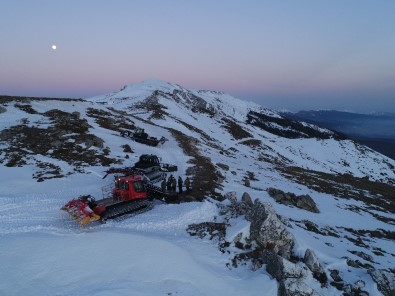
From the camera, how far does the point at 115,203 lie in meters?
21.1

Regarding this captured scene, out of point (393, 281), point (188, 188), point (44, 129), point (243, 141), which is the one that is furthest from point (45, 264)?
point (243, 141)

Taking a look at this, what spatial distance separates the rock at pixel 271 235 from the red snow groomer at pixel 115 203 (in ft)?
28.5

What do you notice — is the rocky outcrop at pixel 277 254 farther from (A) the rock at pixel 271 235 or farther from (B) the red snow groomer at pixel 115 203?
(B) the red snow groomer at pixel 115 203

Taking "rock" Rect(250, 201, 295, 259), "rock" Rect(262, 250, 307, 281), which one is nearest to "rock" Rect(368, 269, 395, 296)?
"rock" Rect(262, 250, 307, 281)

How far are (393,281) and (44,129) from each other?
42733 mm

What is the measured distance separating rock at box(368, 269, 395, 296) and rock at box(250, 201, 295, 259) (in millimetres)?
4720

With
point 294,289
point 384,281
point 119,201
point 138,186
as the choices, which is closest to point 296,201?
point 384,281

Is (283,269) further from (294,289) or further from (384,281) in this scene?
(384,281)

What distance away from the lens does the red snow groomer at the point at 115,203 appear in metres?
18.4

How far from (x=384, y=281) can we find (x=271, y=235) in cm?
646

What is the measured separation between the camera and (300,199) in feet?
109

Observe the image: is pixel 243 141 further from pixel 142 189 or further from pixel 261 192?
pixel 142 189

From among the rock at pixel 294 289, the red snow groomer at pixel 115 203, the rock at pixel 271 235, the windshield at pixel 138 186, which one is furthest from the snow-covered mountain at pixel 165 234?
the windshield at pixel 138 186

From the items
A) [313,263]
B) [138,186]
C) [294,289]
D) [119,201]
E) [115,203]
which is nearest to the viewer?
[294,289]
